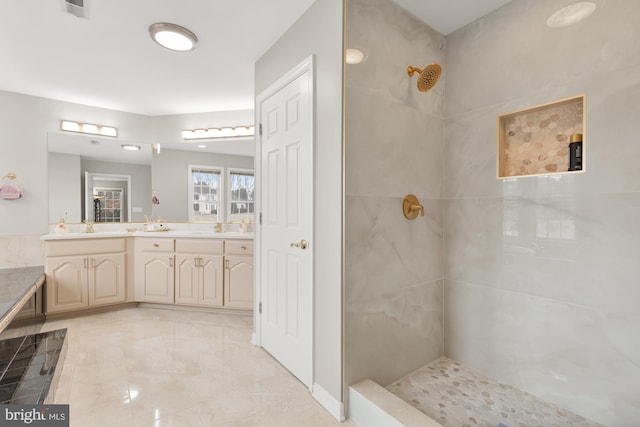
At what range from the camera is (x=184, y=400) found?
6.00ft

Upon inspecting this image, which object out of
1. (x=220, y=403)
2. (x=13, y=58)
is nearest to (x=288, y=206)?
(x=220, y=403)

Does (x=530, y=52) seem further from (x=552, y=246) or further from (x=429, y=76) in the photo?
(x=552, y=246)

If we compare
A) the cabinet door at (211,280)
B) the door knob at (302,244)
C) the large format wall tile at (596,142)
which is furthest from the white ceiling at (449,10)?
the cabinet door at (211,280)

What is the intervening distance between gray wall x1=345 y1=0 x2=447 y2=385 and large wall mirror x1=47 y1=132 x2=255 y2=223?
2.36 metres

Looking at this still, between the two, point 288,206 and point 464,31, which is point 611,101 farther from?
point 288,206

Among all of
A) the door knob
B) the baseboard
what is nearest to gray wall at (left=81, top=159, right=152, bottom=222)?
the door knob

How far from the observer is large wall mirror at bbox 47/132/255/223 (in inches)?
138

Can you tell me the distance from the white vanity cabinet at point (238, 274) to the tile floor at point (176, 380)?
0.33 meters

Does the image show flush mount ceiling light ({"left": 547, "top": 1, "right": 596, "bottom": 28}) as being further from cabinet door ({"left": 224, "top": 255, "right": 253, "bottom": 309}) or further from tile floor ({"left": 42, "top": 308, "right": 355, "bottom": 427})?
cabinet door ({"left": 224, "top": 255, "right": 253, "bottom": 309})

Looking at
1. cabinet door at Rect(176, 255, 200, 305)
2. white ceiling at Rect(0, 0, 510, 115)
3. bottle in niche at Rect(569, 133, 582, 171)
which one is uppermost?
white ceiling at Rect(0, 0, 510, 115)

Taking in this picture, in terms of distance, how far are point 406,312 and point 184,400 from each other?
4.89 feet

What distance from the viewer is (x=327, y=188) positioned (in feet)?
5.76

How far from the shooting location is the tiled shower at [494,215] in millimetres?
1459

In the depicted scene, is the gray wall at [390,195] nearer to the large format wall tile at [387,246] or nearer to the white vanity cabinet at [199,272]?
the large format wall tile at [387,246]
